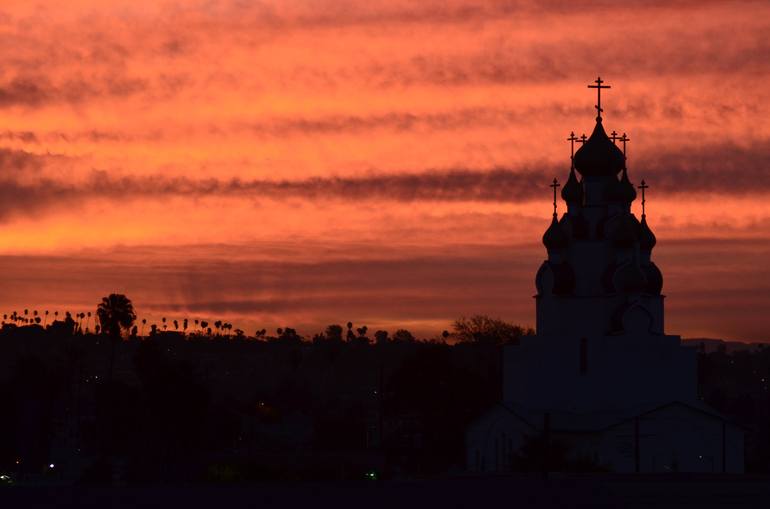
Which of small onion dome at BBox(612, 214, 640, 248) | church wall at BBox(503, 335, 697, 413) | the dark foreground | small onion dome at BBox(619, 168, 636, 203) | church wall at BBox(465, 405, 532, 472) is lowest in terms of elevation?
the dark foreground

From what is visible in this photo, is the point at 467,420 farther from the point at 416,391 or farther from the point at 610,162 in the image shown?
the point at 610,162

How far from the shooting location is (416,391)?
115m

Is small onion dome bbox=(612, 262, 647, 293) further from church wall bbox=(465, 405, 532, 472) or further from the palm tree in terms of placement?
the palm tree

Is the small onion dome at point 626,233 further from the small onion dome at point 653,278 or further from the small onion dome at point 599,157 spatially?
the small onion dome at point 599,157

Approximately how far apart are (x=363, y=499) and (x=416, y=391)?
71502 mm

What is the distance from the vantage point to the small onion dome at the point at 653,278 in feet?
297

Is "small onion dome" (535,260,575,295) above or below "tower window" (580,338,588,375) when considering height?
above

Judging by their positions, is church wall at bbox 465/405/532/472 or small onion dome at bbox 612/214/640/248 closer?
small onion dome at bbox 612/214/640/248

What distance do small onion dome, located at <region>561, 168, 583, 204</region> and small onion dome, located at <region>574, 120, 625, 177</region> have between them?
42.0 inches

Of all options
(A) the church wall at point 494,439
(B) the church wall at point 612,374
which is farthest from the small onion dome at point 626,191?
(A) the church wall at point 494,439

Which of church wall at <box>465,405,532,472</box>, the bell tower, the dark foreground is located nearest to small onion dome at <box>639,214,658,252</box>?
the bell tower

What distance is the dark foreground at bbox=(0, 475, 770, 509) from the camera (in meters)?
42.3

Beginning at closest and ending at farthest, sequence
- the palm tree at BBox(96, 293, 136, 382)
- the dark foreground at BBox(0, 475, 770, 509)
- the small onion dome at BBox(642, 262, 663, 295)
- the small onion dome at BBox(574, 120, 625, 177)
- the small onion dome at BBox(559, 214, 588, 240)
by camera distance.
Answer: the dark foreground at BBox(0, 475, 770, 509)
the small onion dome at BBox(642, 262, 663, 295)
the small onion dome at BBox(574, 120, 625, 177)
the small onion dome at BBox(559, 214, 588, 240)
the palm tree at BBox(96, 293, 136, 382)

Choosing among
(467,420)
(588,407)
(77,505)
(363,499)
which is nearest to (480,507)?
(363,499)
